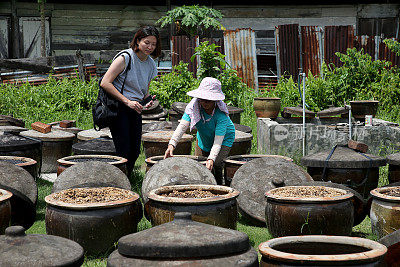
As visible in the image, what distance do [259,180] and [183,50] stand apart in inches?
396

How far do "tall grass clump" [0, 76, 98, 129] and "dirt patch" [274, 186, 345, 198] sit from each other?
709cm

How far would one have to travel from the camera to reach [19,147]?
6.57 metres

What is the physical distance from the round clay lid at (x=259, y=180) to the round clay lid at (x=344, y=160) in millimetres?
409

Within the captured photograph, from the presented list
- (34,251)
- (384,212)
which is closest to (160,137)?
(384,212)

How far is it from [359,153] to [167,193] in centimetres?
243

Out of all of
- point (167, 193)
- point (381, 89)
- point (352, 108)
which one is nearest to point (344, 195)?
point (167, 193)

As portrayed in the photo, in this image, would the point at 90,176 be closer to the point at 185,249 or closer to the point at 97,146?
the point at 97,146

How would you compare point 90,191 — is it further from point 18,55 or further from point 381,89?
point 18,55

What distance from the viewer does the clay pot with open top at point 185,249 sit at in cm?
283

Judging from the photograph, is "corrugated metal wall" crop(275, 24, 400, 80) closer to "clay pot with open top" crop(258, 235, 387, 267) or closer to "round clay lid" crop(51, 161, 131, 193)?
"round clay lid" crop(51, 161, 131, 193)


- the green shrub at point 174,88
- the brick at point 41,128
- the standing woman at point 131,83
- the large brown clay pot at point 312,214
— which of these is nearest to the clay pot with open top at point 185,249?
the large brown clay pot at point 312,214

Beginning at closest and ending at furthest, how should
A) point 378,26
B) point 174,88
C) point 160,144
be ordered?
point 160,144 < point 174,88 < point 378,26

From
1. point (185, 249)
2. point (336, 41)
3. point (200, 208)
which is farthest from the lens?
point (336, 41)

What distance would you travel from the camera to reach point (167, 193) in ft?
15.2
